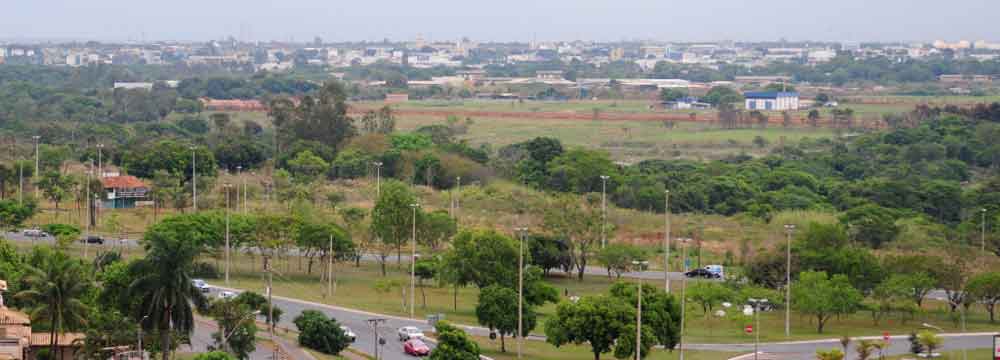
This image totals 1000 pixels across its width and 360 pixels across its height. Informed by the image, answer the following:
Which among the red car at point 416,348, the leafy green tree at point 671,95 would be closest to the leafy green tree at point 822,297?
the red car at point 416,348

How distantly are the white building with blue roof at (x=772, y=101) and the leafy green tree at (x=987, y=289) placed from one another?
10277cm

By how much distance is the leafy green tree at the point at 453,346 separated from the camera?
38906mm

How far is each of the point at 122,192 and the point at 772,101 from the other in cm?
9441

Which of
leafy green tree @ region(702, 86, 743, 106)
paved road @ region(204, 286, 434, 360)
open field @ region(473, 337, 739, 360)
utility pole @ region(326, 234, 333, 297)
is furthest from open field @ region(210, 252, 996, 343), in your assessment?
leafy green tree @ region(702, 86, 743, 106)

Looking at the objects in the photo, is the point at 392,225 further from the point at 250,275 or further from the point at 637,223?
the point at 637,223

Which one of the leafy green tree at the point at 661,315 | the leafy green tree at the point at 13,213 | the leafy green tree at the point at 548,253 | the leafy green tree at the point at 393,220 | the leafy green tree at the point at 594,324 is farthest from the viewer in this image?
the leafy green tree at the point at 13,213

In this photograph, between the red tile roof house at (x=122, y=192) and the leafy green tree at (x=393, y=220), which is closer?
the leafy green tree at (x=393, y=220)

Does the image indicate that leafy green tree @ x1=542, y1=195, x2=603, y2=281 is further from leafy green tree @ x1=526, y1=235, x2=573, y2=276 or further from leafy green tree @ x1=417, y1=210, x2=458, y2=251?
leafy green tree @ x1=417, y1=210, x2=458, y2=251

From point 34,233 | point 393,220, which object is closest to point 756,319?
point 393,220

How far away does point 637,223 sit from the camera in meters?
70.6

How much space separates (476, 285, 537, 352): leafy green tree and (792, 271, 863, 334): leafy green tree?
958 cm

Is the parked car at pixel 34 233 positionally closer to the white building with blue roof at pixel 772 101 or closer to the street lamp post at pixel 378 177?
the street lamp post at pixel 378 177

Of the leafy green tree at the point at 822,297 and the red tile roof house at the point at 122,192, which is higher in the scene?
the red tile roof house at the point at 122,192

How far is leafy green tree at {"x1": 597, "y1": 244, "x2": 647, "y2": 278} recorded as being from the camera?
57062 millimetres
